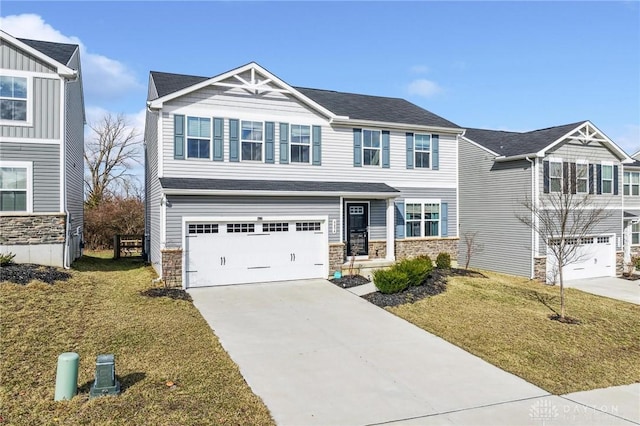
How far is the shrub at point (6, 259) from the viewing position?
12067mm

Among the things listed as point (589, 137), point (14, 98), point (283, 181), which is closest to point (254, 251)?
point (283, 181)

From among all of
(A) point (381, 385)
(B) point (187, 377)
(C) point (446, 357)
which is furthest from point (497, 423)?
(B) point (187, 377)

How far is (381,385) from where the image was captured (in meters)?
7.04

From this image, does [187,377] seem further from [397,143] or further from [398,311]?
[397,143]

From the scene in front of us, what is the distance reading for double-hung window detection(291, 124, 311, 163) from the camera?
15961mm

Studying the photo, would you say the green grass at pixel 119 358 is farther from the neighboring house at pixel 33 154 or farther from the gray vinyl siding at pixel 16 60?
the gray vinyl siding at pixel 16 60

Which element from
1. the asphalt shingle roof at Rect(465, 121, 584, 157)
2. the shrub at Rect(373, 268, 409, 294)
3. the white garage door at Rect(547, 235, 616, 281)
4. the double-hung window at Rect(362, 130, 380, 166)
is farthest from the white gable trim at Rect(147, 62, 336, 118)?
the white garage door at Rect(547, 235, 616, 281)

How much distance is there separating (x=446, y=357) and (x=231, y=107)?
10587mm

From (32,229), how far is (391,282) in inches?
425

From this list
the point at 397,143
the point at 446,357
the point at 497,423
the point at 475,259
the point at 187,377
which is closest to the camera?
the point at 497,423

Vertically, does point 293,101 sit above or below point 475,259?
above

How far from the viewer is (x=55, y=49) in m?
15.3

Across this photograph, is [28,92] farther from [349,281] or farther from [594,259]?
[594,259]

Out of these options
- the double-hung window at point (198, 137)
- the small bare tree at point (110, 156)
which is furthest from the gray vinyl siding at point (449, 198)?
the small bare tree at point (110, 156)
